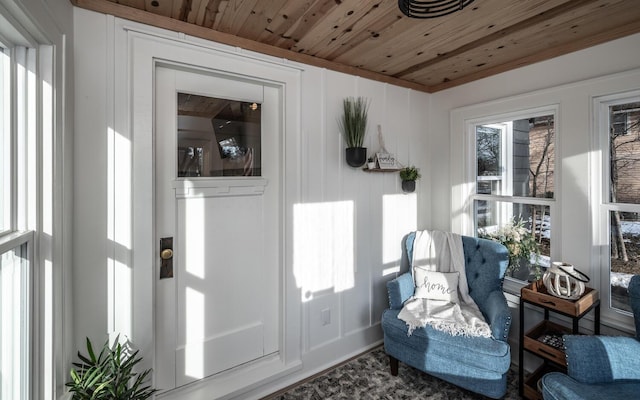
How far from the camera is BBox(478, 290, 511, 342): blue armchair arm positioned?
188 cm

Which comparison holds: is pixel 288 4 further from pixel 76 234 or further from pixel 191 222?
pixel 76 234

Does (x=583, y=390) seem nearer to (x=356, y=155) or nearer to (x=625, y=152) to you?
(x=625, y=152)

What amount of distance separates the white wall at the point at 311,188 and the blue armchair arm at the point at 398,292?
→ 300 mm

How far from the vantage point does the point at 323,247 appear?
93.2 inches

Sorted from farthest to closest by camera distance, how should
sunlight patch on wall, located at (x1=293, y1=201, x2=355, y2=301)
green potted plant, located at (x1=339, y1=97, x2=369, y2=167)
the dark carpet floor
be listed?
green potted plant, located at (x1=339, y1=97, x2=369, y2=167) < sunlight patch on wall, located at (x1=293, y1=201, x2=355, y2=301) < the dark carpet floor

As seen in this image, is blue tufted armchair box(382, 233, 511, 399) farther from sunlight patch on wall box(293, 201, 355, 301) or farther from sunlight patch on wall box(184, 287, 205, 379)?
sunlight patch on wall box(184, 287, 205, 379)

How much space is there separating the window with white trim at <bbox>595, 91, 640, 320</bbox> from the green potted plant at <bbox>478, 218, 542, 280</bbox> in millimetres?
418

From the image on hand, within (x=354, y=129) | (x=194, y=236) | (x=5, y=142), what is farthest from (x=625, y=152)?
Result: (x=5, y=142)

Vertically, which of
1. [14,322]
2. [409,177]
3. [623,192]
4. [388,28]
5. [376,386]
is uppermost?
[388,28]

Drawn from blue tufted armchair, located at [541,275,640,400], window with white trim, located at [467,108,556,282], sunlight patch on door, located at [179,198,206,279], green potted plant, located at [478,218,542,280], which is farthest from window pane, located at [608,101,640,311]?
sunlight patch on door, located at [179,198,206,279]

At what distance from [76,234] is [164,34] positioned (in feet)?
3.80

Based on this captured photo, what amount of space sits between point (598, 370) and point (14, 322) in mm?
2532

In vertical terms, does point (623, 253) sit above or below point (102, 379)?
above

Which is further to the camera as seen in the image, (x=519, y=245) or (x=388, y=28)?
(x=519, y=245)
